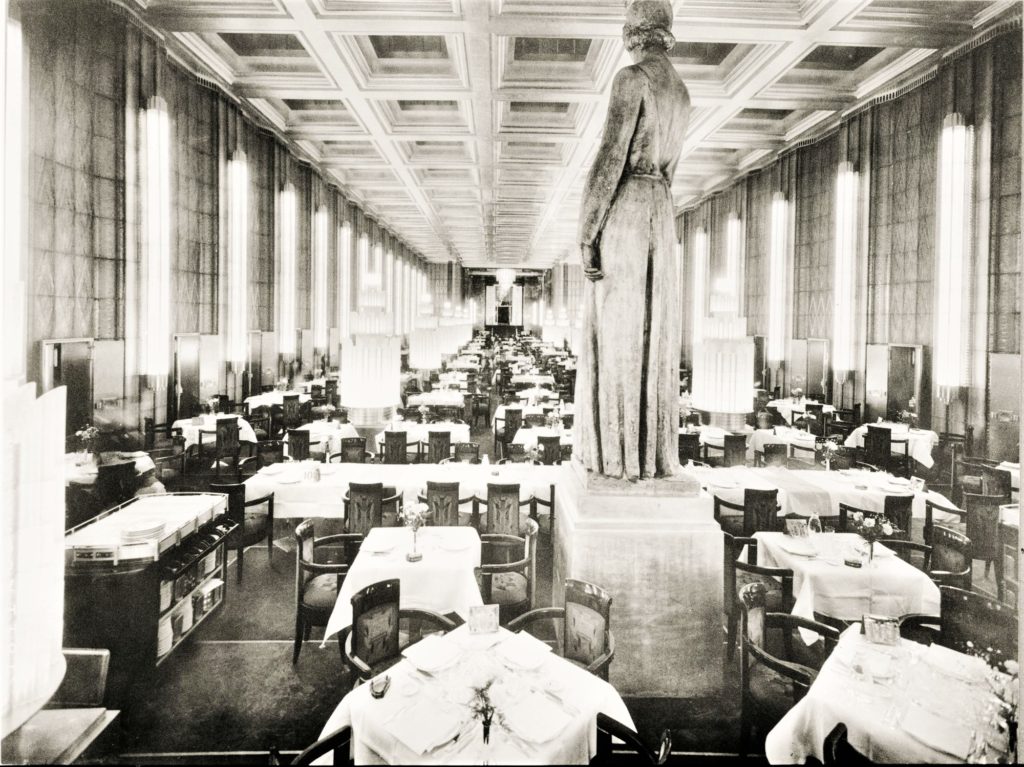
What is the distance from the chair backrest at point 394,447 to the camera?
7066 millimetres

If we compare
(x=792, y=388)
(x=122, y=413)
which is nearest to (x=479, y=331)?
(x=792, y=388)

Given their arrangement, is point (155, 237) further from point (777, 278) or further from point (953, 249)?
point (777, 278)

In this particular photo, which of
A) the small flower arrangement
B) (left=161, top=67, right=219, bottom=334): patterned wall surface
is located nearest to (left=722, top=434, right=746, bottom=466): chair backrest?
the small flower arrangement

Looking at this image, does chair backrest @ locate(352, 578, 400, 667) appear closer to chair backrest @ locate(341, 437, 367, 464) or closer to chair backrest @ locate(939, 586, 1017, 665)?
chair backrest @ locate(939, 586, 1017, 665)

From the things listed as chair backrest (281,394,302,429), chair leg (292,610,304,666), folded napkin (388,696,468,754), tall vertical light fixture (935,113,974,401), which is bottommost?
chair leg (292,610,304,666)

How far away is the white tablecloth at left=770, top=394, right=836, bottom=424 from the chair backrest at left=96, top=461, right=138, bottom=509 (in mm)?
9319

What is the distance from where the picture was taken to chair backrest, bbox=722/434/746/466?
6.87 m

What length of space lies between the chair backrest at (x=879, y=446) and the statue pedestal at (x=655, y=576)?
545 cm

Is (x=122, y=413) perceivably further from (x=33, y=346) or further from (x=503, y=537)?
(x=503, y=537)

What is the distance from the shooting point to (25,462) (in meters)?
1.71

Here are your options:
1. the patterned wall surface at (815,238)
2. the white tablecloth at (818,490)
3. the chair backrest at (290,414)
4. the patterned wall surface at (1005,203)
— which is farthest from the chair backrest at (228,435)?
the patterned wall surface at (815,238)

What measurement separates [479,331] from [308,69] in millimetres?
38199

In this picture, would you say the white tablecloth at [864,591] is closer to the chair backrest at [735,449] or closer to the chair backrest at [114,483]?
the chair backrest at [735,449]

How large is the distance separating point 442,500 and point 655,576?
220 centimetres
